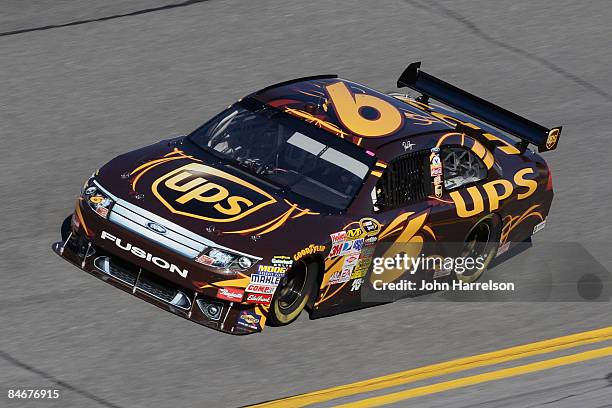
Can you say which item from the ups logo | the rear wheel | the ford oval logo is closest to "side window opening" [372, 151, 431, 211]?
the ups logo

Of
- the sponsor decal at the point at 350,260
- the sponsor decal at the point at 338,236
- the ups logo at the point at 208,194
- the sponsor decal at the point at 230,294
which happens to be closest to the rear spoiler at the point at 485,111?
the sponsor decal at the point at 350,260

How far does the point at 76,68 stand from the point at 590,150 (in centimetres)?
569

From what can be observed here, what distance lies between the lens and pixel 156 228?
35.5 ft

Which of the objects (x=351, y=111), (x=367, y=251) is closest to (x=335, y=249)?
(x=367, y=251)

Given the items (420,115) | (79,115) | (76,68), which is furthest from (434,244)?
(76,68)

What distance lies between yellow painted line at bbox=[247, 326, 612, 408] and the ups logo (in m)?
1.51

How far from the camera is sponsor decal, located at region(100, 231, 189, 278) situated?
35.0 ft

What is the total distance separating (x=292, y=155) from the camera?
11828 millimetres

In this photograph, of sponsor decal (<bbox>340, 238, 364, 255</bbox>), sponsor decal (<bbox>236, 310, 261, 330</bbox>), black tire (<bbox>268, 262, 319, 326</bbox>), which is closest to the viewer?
sponsor decal (<bbox>236, 310, 261, 330</bbox>)

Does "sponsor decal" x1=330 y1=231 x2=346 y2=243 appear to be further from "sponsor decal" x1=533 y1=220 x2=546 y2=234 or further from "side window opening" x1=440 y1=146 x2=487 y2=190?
"sponsor decal" x1=533 y1=220 x2=546 y2=234

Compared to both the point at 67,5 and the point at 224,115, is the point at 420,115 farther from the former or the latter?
the point at 67,5

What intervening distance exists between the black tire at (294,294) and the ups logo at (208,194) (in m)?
0.59

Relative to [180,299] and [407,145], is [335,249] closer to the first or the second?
[180,299]

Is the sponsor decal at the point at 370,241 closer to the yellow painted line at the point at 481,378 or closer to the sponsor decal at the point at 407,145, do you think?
the sponsor decal at the point at 407,145
